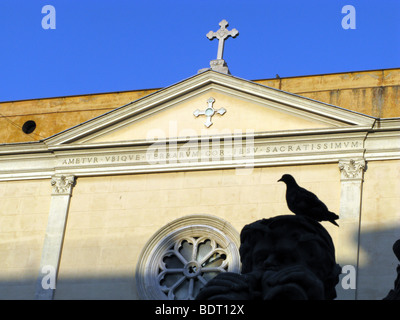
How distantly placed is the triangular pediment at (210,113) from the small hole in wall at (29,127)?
5.18ft

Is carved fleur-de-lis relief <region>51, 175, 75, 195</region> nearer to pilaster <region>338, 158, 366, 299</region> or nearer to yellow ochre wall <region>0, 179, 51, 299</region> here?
yellow ochre wall <region>0, 179, 51, 299</region>

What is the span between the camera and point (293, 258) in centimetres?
453

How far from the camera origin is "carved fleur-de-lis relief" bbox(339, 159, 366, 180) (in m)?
17.3

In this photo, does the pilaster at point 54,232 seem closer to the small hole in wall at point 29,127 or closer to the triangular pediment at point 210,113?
the triangular pediment at point 210,113

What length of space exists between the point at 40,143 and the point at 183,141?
2.78 meters

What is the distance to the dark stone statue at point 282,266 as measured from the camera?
14.1 feet

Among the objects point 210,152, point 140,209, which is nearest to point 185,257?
point 140,209

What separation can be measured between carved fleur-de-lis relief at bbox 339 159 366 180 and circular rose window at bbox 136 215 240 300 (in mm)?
1955

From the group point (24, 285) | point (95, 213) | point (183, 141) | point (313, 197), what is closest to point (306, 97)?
point (183, 141)

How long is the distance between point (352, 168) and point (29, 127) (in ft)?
22.0

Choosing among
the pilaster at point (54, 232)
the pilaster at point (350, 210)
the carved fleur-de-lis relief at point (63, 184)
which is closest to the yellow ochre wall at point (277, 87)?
the pilaster at point (350, 210)

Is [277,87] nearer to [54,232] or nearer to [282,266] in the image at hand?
[54,232]

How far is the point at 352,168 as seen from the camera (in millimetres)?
17406

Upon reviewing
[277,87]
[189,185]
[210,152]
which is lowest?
[189,185]
